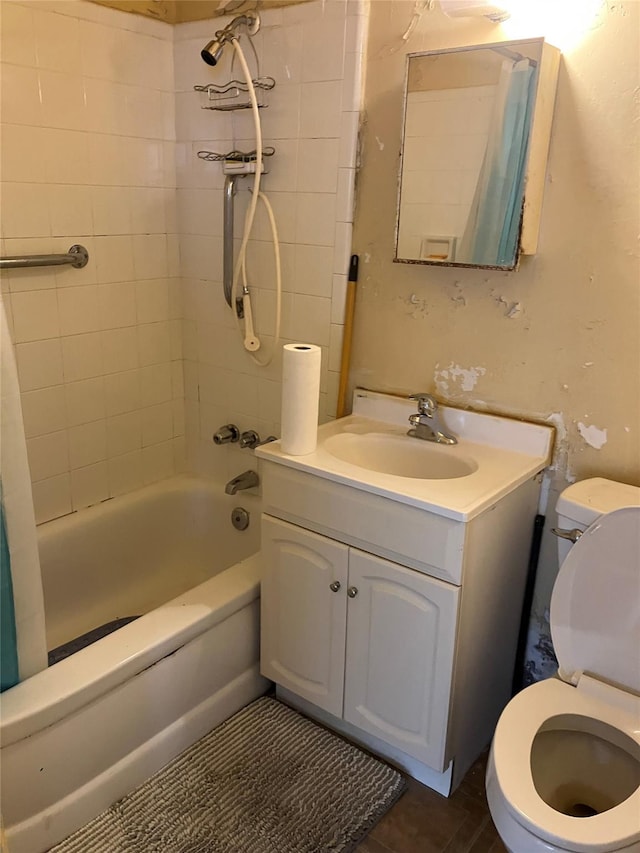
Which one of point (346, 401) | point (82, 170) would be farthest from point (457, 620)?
point (82, 170)

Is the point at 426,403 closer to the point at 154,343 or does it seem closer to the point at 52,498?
the point at 154,343

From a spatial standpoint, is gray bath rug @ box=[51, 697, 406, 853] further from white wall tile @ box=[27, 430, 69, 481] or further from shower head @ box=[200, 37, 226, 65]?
shower head @ box=[200, 37, 226, 65]

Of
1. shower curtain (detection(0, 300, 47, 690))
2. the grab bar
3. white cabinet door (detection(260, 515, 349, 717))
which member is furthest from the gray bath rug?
the grab bar

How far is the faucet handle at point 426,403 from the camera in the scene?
1792mm

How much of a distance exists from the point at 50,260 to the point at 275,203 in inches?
27.0

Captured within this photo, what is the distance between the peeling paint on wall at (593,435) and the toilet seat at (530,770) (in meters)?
0.56

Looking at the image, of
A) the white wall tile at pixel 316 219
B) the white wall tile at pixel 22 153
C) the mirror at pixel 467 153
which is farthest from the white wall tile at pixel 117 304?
the mirror at pixel 467 153

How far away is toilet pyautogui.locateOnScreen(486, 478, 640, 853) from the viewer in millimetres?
1362

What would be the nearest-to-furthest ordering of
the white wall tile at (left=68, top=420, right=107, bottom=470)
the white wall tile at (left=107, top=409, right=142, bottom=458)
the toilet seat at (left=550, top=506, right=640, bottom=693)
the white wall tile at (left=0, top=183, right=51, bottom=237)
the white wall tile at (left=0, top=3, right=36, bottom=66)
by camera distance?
the toilet seat at (left=550, top=506, right=640, bottom=693) < the white wall tile at (left=0, top=3, right=36, bottom=66) < the white wall tile at (left=0, top=183, right=51, bottom=237) < the white wall tile at (left=68, top=420, right=107, bottom=470) < the white wall tile at (left=107, top=409, right=142, bottom=458)

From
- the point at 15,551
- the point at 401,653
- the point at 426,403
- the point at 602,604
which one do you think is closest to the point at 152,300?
the point at 426,403

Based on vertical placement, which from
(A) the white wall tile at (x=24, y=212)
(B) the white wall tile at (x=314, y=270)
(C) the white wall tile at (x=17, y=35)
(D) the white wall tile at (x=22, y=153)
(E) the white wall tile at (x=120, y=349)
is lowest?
(E) the white wall tile at (x=120, y=349)

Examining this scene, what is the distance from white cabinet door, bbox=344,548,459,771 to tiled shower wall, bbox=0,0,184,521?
1079 mm

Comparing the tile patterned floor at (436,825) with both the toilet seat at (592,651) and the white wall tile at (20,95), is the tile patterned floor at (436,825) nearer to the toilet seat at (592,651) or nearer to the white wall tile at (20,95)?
the toilet seat at (592,651)

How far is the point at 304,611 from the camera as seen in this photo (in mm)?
1766
